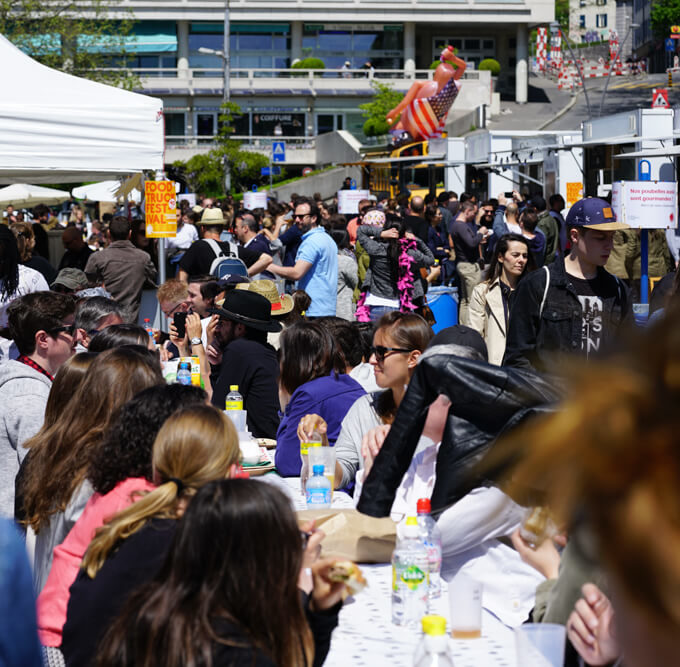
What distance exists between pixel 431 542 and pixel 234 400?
9.21 feet

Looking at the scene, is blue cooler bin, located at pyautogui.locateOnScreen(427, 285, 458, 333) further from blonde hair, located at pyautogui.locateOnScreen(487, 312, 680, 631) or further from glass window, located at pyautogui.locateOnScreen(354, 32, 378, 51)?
glass window, located at pyautogui.locateOnScreen(354, 32, 378, 51)

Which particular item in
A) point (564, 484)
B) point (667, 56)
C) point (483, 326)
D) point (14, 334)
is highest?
point (667, 56)

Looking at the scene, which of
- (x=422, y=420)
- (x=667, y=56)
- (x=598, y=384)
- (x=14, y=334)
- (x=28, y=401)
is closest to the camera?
(x=598, y=384)

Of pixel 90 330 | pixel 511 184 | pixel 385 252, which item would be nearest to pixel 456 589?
pixel 90 330

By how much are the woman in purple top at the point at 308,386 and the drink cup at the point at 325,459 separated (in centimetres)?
68

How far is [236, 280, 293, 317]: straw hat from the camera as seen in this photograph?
801cm

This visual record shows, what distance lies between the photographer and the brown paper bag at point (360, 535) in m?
3.53

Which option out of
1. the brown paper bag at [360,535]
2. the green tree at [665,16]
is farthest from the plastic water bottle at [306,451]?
the green tree at [665,16]

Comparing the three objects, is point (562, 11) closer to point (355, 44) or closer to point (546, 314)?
point (355, 44)

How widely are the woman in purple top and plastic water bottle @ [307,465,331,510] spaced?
0.96m

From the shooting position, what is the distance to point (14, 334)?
16.7 feet

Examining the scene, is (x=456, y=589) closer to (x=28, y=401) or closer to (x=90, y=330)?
(x=28, y=401)

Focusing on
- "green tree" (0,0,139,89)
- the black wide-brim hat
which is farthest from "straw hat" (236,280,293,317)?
"green tree" (0,0,139,89)

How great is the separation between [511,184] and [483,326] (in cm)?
1875
